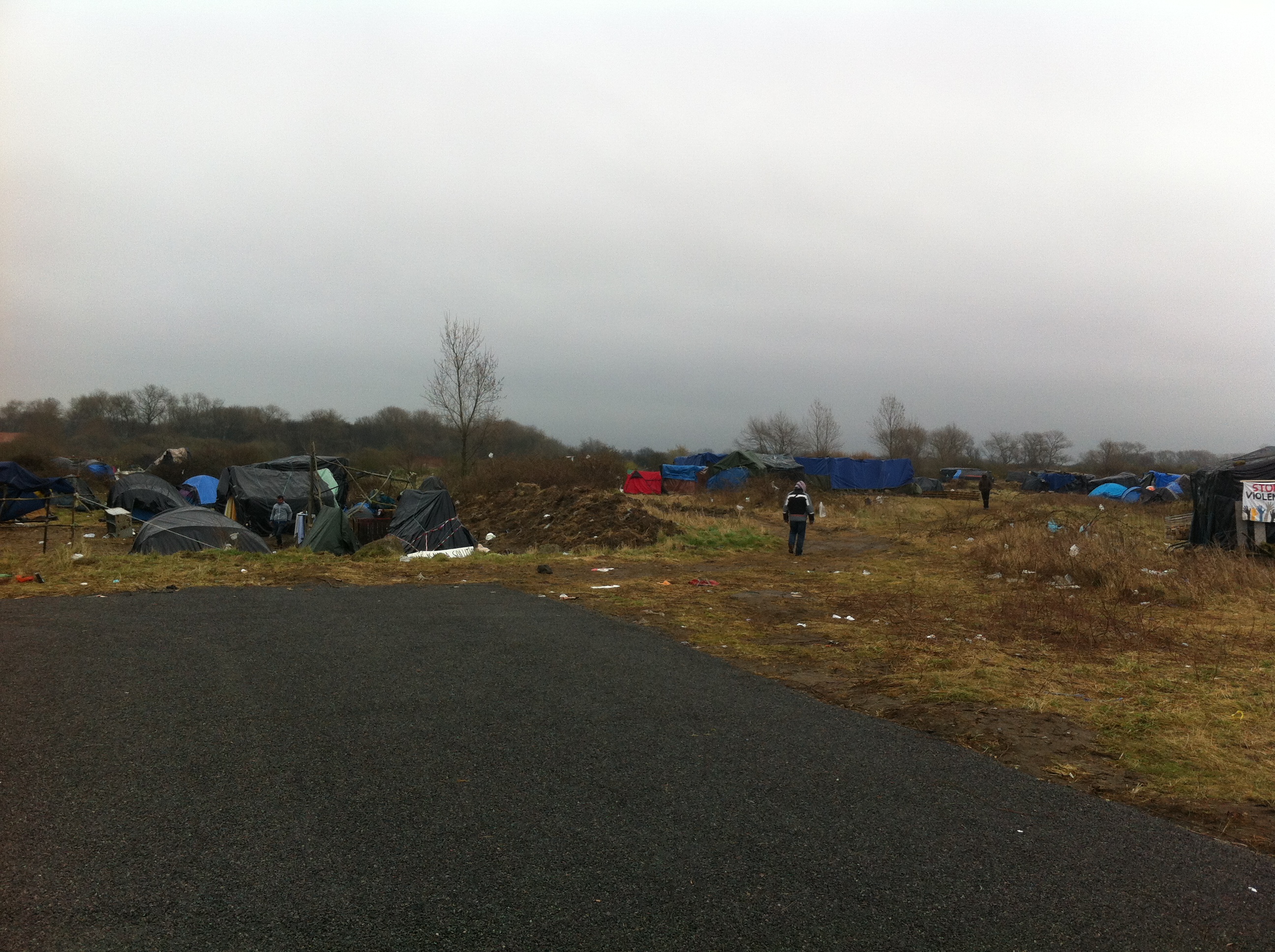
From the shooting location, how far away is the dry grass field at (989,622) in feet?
18.8

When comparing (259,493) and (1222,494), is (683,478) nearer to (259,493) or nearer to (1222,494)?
(259,493)

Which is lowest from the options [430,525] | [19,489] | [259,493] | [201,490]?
[430,525]

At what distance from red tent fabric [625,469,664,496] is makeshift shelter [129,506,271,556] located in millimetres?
21172

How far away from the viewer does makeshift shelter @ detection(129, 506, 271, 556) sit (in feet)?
63.6

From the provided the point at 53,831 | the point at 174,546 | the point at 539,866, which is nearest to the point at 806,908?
A: the point at 539,866

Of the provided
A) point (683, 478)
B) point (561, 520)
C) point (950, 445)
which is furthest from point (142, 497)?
point (950, 445)

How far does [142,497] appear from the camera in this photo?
3044cm

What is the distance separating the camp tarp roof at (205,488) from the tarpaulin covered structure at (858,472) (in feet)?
98.8

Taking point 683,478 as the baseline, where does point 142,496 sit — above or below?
below

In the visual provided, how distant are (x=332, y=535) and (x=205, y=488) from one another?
776 inches

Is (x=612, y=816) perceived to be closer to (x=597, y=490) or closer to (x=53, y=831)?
(x=53, y=831)

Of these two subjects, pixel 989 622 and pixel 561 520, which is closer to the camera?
pixel 989 622

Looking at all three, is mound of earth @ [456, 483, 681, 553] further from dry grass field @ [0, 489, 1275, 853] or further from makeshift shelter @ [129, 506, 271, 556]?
makeshift shelter @ [129, 506, 271, 556]

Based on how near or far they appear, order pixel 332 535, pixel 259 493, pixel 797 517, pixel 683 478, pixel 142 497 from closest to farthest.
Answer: pixel 797 517 < pixel 332 535 < pixel 142 497 < pixel 259 493 < pixel 683 478
